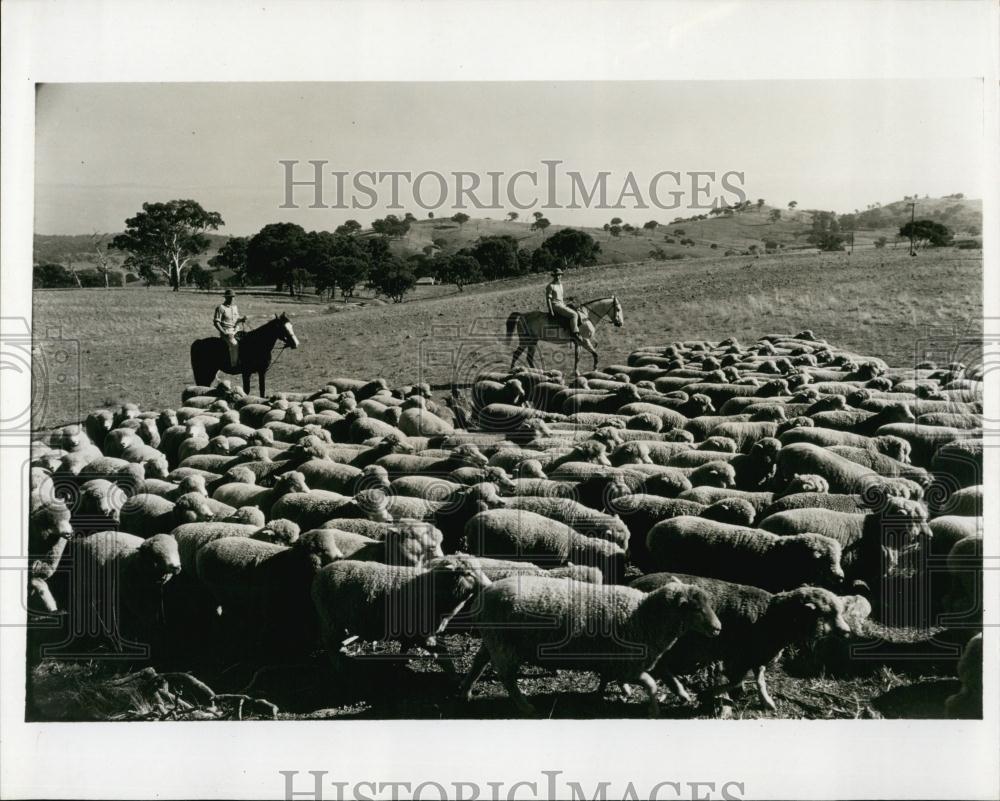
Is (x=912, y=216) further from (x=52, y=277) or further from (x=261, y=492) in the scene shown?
(x=52, y=277)

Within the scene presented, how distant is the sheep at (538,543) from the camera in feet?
34.7

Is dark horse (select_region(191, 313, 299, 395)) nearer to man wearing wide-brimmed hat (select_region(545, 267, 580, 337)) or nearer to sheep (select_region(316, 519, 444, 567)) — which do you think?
man wearing wide-brimmed hat (select_region(545, 267, 580, 337))

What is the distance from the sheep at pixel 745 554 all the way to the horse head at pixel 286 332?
23.7 ft

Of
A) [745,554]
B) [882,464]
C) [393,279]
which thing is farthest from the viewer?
[393,279]

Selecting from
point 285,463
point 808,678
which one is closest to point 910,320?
point 808,678

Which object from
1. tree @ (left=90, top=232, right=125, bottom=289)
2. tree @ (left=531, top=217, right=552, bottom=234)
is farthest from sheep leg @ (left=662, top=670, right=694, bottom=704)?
tree @ (left=90, top=232, right=125, bottom=289)

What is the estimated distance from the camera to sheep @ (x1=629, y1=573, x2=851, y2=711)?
934 cm

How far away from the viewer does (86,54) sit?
12.1 metres

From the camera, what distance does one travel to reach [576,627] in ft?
31.3

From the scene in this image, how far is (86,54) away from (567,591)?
27.8 feet

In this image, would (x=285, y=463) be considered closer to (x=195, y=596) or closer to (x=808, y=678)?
(x=195, y=596)

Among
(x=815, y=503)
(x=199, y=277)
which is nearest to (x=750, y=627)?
(x=815, y=503)

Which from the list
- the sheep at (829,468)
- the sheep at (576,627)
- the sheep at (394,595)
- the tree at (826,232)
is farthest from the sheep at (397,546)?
the tree at (826,232)

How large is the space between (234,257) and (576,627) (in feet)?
27.1
